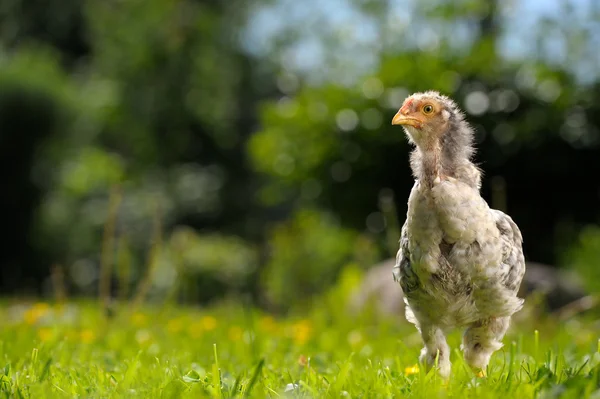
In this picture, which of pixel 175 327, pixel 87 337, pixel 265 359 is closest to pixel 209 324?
pixel 175 327

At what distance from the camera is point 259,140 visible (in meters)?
8.49

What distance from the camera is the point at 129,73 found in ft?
55.0

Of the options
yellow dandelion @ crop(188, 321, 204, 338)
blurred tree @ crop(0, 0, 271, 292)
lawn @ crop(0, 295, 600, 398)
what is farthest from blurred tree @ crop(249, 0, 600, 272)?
blurred tree @ crop(0, 0, 271, 292)

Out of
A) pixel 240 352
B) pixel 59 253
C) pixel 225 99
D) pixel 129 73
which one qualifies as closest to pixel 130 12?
pixel 129 73

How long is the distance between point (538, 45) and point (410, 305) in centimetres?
696

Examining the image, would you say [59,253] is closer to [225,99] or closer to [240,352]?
[225,99]

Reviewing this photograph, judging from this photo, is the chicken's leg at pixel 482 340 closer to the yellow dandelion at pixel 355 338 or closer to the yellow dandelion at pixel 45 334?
the yellow dandelion at pixel 355 338

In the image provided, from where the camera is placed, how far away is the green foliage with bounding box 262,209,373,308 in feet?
26.6

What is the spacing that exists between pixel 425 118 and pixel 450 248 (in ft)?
1.59

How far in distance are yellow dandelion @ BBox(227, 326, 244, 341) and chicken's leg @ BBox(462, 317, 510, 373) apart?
2267 millimetres

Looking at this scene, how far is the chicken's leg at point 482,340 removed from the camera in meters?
2.72

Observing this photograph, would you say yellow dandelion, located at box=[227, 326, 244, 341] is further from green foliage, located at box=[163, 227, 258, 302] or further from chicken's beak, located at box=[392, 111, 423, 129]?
green foliage, located at box=[163, 227, 258, 302]

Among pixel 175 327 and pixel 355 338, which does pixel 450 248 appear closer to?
pixel 355 338

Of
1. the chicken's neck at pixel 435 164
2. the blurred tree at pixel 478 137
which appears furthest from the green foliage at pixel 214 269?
the chicken's neck at pixel 435 164
